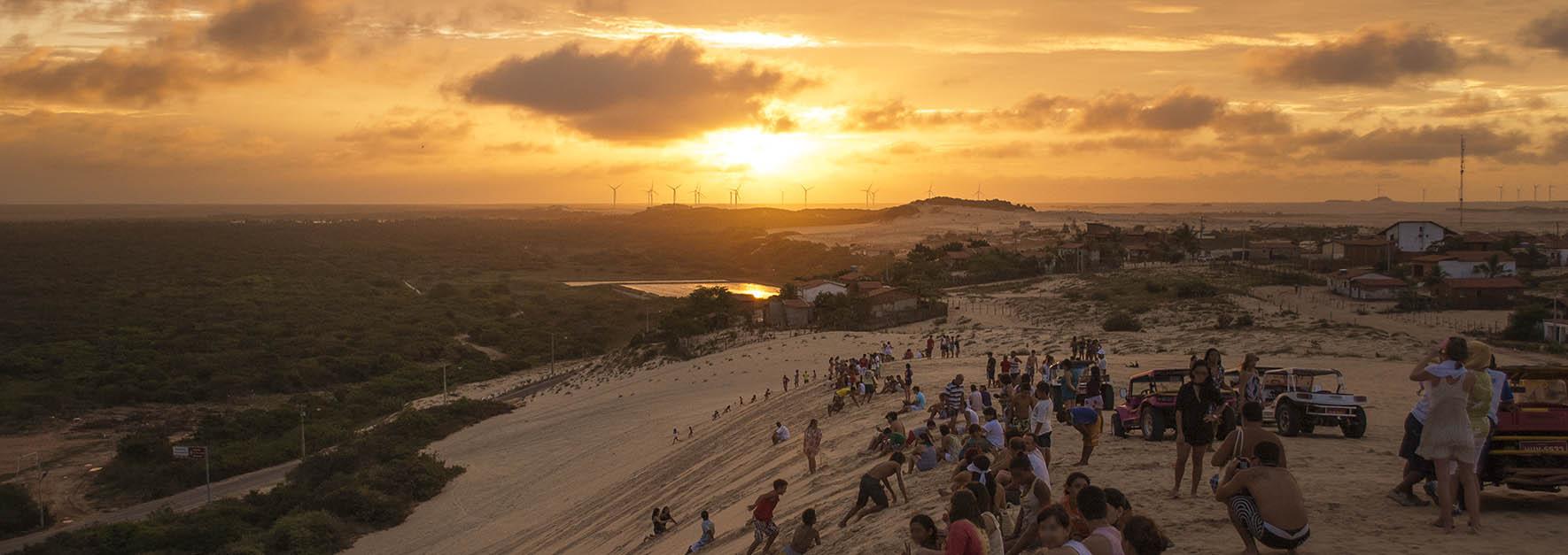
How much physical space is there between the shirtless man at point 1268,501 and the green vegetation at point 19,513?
33.6m

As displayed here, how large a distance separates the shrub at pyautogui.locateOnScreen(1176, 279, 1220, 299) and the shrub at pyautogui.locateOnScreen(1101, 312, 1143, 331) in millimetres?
6079

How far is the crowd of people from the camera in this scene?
668cm

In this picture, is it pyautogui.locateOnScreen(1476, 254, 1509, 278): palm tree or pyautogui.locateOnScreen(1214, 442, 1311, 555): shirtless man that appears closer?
pyautogui.locateOnScreen(1214, 442, 1311, 555): shirtless man

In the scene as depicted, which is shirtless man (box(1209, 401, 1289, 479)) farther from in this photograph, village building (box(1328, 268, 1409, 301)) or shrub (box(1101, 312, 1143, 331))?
village building (box(1328, 268, 1409, 301))

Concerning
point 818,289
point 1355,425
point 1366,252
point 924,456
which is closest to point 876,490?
point 924,456

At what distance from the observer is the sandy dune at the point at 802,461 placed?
31.1ft

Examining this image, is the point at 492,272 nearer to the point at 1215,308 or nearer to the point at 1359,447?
the point at 1215,308

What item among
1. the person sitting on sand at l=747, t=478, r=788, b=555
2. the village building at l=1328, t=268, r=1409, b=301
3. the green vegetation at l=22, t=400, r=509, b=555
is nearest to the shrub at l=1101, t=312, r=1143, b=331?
the village building at l=1328, t=268, r=1409, b=301

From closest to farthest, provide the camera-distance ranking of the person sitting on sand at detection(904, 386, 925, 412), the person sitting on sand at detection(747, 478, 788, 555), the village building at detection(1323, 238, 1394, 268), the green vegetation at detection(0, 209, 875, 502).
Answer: the person sitting on sand at detection(747, 478, 788, 555), the person sitting on sand at detection(904, 386, 925, 412), the green vegetation at detection(0, 209, 875, 502), the village building at detection(1323, 238, 1394, 268)

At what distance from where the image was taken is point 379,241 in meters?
176

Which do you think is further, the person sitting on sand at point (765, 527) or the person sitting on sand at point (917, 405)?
the person sitting on sand at point (917, 405)

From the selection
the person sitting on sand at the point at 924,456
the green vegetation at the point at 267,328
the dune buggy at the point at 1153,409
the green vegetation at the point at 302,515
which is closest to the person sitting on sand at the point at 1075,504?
the person sitting on sand at the point at 924,456

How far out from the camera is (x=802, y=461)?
59.6 ft

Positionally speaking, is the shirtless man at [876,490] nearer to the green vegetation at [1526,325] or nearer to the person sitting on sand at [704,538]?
the person sitting on sand at [704,538]
